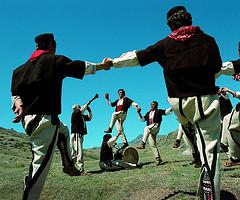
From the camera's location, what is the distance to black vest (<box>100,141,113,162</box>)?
1204cm

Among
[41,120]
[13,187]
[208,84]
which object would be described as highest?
[208,84]

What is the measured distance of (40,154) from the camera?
180 inches

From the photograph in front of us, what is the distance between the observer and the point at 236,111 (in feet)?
24.7

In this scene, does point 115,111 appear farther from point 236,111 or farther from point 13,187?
point 236,111

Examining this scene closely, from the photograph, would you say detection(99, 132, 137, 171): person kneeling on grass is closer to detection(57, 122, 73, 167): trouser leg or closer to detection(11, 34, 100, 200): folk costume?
detection(57, 122, 73, 167): trouser leg

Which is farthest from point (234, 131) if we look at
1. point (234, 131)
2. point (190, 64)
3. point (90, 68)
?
point (90, 68)

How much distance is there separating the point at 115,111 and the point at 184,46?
37.1 feet

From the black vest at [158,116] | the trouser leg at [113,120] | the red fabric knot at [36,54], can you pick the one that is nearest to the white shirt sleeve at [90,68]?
the red fabric knot at [36,54]

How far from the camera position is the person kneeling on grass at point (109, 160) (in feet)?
38.7

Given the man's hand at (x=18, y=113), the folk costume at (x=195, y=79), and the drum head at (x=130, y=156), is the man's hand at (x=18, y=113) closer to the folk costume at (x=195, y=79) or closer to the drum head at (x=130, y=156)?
the folk costume at (x=195, y=79)

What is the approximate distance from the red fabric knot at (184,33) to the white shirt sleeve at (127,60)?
560mm

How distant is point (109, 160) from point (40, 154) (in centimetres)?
754

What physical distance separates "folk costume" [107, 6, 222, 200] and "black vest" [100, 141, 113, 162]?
766 cm

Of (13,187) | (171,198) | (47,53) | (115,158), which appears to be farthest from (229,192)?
(115,158)
